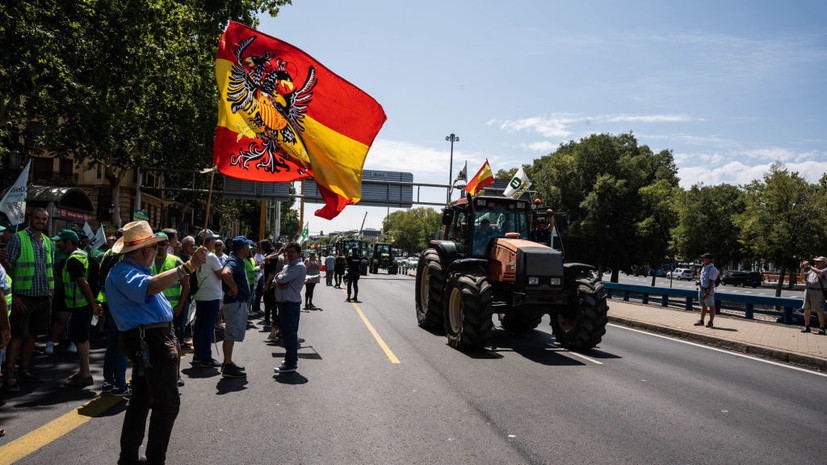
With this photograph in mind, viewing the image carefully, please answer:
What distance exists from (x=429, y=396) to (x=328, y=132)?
3.65 meters

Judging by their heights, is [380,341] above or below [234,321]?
below

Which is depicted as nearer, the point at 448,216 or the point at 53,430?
the point at 53,430

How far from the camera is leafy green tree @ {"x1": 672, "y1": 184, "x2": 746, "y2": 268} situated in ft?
117

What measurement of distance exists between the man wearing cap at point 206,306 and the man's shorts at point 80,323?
135 centimetres

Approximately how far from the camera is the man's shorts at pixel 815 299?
13219 millimetres

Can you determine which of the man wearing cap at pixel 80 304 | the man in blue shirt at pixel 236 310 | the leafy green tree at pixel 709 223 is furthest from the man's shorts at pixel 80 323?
the leafy green tree at pixel 709 223

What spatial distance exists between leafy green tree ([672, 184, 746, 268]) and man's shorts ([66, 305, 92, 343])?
116ft

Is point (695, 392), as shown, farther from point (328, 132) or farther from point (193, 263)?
point (193, 263)

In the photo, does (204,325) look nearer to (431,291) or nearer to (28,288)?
(28,288)

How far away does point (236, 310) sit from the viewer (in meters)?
7.80

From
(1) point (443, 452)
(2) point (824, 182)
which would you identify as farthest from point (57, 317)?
(2) point (824, 182)

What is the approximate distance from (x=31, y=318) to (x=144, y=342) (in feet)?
12.0

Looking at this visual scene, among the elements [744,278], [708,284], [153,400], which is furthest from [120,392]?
[744,278]

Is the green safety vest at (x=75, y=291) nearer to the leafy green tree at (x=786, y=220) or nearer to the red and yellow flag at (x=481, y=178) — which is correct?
the red and yellow flag at (x=481, y=178)
